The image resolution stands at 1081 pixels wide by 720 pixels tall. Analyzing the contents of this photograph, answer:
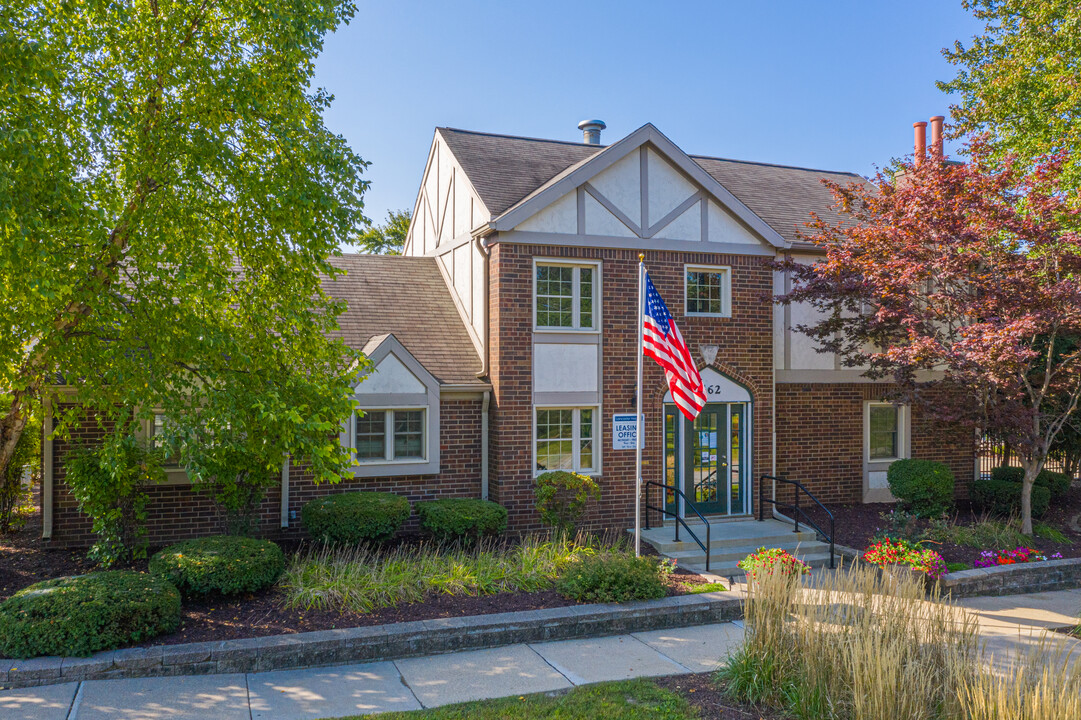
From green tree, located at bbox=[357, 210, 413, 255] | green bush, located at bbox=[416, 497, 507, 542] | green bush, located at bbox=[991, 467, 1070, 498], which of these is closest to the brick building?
green bush, located at bbox=[416, 497, 507, 542]

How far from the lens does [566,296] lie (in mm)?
13391

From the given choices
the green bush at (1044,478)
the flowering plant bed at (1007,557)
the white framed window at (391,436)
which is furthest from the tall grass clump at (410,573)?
the green bush at (1044,478)

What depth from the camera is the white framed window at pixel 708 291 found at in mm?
13992

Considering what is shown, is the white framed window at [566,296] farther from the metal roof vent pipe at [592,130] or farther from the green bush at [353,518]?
the metal roof vent pipe at [592,130]

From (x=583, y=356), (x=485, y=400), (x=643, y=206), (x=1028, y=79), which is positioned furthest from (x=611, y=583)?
(x=1028, y=79)

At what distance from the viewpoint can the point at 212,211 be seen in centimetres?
888

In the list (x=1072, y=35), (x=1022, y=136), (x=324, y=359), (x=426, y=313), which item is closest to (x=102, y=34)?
(x=324, y=359)

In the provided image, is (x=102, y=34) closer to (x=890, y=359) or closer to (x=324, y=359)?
(x=324, y=359)

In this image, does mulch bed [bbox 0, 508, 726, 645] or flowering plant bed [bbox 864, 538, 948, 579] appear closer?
mulch bed [bbox 0, 508, 726, 645]

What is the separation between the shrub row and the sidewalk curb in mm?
3148

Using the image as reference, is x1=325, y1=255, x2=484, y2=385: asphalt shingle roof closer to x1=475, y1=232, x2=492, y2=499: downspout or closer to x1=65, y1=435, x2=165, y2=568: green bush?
x1=475, y1=232, x2=492, y2=499: downspout

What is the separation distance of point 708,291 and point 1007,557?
255 inches

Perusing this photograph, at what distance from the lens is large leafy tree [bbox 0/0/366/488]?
774cm

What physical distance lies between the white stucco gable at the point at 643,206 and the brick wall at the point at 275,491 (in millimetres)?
3622
